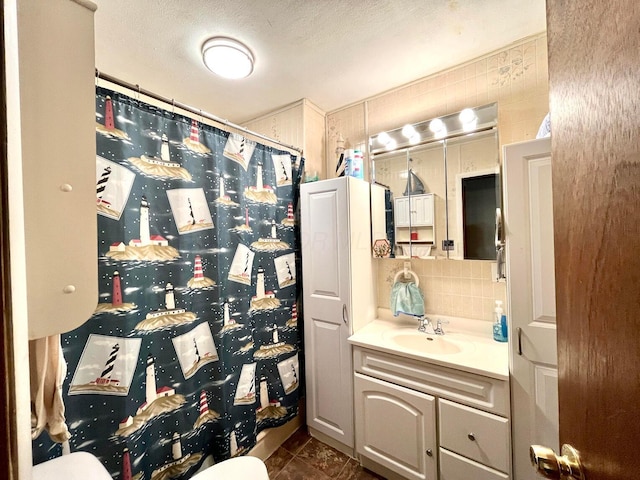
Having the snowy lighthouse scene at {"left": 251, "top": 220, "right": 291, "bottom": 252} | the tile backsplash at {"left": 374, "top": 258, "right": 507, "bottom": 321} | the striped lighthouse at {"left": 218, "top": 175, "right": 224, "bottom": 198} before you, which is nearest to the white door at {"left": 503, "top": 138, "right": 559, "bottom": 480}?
the tile backsplash at {"left": 374, "top": 258, "right": 507, "bottom": 321}

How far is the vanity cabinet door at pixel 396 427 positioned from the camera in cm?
126

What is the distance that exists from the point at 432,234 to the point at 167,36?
1.78 metres

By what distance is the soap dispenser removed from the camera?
4.51ft

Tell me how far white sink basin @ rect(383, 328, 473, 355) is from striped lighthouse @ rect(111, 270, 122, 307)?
134 cm

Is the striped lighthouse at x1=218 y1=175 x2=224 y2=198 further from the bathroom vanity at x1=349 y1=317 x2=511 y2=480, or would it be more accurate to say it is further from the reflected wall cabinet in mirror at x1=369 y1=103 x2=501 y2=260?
the bathroom vanity at x1=349 y1=317 x2=511 y2=480

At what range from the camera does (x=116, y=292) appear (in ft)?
3.32

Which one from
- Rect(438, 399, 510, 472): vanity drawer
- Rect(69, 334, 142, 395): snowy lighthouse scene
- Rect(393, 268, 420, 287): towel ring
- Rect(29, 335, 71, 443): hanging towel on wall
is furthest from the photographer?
Rect(393, 268, 420, 287): towel ring

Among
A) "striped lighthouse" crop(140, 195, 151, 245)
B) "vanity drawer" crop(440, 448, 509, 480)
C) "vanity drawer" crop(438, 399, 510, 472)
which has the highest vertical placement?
"striped lighthouse" crop(140, 195, 151, 245)

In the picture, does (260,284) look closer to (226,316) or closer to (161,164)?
(226,316)

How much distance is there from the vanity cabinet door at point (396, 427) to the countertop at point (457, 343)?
0.67 feet

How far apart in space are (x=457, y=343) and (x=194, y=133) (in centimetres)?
178

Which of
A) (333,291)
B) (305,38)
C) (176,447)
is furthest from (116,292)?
(305,38)

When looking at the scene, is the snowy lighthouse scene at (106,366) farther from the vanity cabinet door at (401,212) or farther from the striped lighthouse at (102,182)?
the vanity cabinet door at (401,212)

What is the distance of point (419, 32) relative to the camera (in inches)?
49.8
